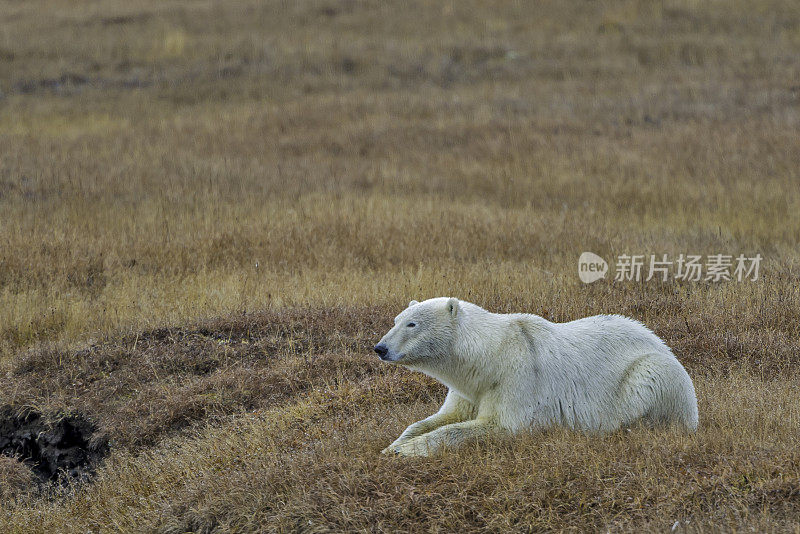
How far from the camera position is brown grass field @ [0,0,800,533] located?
5.30m

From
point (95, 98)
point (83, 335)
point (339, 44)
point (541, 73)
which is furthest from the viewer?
point (339, 44)

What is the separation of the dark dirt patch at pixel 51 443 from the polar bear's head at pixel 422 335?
3.73 metres

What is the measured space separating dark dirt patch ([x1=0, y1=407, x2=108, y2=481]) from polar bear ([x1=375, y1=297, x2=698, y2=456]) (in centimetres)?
370

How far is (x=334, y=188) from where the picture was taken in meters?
18.0

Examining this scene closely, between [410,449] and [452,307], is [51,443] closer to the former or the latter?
[410,449]

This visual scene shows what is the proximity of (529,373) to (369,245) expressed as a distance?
8211 mm

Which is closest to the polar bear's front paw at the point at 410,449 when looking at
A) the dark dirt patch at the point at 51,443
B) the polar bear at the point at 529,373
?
the polar bear at the point at 529,373

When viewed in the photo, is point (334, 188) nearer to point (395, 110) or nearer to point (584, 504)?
point (395, 110)

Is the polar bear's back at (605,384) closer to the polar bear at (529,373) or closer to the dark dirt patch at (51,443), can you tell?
the polar bear at (529,373)

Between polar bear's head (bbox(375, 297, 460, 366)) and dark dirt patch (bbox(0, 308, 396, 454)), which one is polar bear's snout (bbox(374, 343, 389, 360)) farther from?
dark dirt patch (bbox(0, 308, 396, 454))

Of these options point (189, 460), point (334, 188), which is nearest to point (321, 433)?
point (189, 460)

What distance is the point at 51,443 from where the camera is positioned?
7.95m

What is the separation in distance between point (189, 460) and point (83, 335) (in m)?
4.44

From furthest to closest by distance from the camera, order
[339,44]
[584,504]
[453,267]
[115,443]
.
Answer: [339,44]
[453,267]
[115,443]
[584,504]
